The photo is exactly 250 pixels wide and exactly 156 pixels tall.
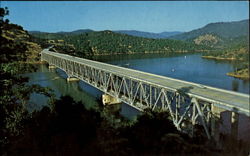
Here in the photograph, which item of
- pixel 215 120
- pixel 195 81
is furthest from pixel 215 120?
pixel 195 81

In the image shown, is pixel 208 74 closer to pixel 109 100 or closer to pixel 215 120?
pixel 215 120

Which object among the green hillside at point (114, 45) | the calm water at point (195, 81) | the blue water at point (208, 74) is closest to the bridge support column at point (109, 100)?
the calm water at point (195, 81)

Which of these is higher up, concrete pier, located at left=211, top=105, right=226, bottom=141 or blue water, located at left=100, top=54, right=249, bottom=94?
blue water, located at left=100, top=54, right=249, bottom=94

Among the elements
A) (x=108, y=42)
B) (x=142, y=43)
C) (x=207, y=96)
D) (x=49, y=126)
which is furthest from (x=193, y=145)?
(x=142, y=43)

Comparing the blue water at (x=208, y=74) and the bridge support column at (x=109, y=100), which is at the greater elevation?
the blue water at (x=208, y=74)

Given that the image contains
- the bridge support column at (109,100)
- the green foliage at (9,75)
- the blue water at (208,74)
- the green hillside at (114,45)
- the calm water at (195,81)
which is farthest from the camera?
the green hillside at (114,45)

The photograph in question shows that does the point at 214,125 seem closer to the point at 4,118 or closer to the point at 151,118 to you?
the point at 151,118

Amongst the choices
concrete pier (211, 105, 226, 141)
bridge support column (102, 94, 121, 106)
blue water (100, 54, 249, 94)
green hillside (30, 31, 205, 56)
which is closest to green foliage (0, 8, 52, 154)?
blue water (100, 54, 249, 94)

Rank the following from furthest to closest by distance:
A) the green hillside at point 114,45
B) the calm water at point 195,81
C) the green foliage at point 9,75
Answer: the green hillside at point 114,45, the green foliage at point 9,75, the calm water at point 195,81

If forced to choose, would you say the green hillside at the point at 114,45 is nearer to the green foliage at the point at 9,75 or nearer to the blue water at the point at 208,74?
the blue water at the point at 208,74

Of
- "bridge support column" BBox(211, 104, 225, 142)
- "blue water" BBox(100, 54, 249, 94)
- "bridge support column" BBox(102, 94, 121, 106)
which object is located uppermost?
"blue water" BBox(100, 54, 249, 94)

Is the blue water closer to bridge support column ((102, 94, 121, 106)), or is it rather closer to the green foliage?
bridge support column ((102, 94, 121, 106))
